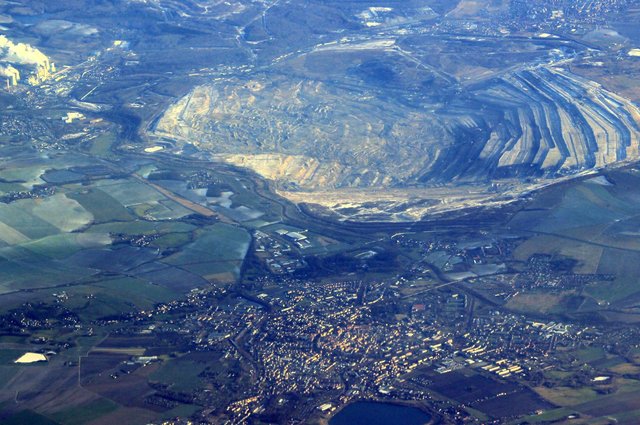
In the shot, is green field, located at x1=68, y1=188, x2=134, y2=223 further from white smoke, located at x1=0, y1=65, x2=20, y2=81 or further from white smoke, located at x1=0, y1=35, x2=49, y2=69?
white smoke, located at x1=0, y1=35, x2=49, y2=69

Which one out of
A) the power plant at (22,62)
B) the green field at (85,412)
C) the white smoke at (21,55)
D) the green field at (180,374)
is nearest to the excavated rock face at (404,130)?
the power plant at (22,62)

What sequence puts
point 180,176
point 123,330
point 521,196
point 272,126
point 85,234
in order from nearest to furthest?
point 123,330
point 85,234
point 521,196
point 180,176
point 272,126

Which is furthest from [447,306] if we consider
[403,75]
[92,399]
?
[403,75]

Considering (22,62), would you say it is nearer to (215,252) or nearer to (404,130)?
(404,130)

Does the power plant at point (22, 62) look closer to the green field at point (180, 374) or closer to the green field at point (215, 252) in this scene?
the green field at point (215, 252)

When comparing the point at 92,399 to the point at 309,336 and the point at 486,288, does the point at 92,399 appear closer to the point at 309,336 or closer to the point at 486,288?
the point at 309,336

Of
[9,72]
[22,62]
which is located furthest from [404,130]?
[22,62]
